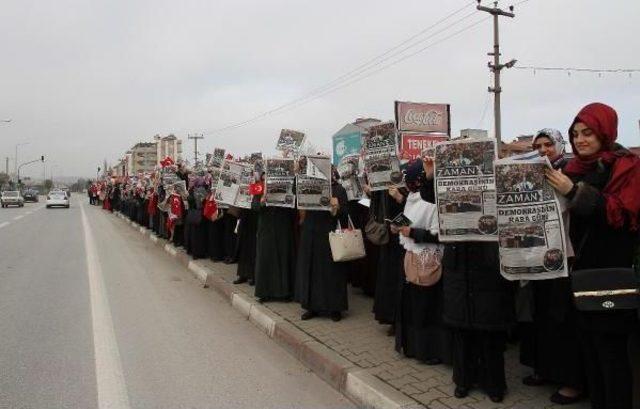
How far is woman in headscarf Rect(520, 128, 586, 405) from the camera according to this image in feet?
11.7

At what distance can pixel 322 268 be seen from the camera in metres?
6.12

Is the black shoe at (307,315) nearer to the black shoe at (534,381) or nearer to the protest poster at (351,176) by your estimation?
the protest poster at (351,176)

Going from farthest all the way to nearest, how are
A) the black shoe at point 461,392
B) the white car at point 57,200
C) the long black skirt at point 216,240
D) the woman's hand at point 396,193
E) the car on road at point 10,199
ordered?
the car on road at point 10,199 < the white car at point 57,200 < the long black skirt at point 216,240 < the woman's hand at point 396,193 < the black shoe at point 461,392

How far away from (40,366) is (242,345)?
1925 millimetres

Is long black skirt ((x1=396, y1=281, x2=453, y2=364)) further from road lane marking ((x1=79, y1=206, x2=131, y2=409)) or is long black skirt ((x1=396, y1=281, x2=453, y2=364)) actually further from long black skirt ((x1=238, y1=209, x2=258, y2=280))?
long black skirt ((x1=238, y1=209, x2=258, y2=280))

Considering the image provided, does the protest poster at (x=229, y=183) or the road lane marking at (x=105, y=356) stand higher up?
the protest poster at (x=229, y=183)

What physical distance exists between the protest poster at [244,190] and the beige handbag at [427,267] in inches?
164

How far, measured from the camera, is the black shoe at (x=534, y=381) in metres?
4.07

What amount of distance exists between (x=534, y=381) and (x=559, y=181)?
1.76 m

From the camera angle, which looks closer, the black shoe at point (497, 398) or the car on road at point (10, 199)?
the black shoe at point (497, 398)

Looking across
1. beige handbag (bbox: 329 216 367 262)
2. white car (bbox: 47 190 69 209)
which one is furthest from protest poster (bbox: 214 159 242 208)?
white car (bbox: 47 190 69 209)

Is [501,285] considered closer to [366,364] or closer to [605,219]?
[605,219]

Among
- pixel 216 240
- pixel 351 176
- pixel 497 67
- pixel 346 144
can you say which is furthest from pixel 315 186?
pixel 497 67

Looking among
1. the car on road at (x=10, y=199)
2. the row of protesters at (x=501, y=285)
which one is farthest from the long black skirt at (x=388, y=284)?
the car on road at (x=10, y=199)
